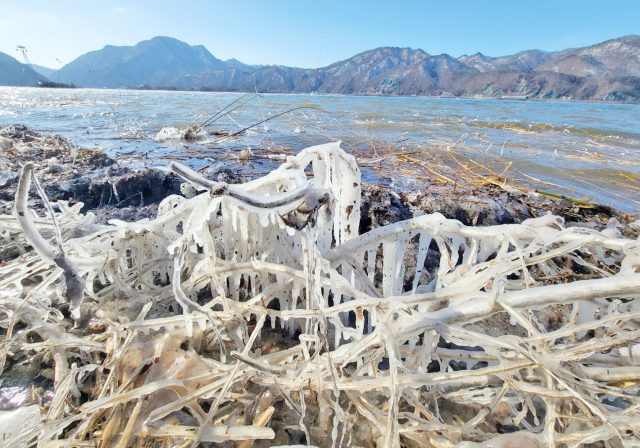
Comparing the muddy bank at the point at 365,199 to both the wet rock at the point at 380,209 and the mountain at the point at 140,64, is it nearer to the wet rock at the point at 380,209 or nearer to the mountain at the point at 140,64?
the wet rock at the point at 380,209

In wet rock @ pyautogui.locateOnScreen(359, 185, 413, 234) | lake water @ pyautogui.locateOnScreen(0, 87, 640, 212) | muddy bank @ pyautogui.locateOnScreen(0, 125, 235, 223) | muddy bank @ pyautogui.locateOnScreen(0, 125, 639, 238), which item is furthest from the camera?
lake water @ pyautogui.locateOnScreen(0, 87, 640, 212)

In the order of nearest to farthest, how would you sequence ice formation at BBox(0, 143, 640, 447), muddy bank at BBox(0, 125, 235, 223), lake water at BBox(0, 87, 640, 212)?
ice formation at BBox(0, 143, 640, 447)
muddy bank at BBox(0, 125, 235, 223)
lake water at BBox(0, 87, 640, 212)

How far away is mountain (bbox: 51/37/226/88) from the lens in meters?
110

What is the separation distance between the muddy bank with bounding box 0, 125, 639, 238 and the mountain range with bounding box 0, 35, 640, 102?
90.2ft

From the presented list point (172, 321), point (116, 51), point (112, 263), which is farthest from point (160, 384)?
point (116, 51)

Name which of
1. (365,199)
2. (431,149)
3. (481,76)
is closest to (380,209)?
(365,199)

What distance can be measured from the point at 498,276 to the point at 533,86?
261 ft

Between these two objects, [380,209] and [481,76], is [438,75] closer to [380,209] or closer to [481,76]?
[481,76]

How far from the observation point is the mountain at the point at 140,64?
109500 mm

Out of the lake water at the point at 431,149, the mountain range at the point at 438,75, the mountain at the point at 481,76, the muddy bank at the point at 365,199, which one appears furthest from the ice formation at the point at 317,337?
the mountain at the point at 481,76

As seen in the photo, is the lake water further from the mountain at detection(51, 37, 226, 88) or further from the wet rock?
the mountain at detection(51, 37, 226, 88)

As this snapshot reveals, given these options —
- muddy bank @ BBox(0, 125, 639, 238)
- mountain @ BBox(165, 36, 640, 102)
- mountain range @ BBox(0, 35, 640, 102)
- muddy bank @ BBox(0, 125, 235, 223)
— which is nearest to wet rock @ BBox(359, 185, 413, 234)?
muddy bank @ BBox(0, 125, 639, 238)

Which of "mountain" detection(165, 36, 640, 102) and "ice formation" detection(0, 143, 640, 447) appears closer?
"ice formation" detection(0, 143, 640, 447)

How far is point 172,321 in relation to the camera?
124cm
